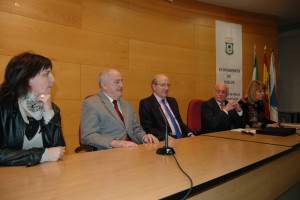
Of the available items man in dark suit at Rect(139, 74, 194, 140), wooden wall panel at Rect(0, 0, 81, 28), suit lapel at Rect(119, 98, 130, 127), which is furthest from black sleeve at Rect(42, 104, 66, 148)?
wooden wall panel at Rect(0, 0, 81, 28)

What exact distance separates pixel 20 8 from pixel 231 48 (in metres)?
4.04

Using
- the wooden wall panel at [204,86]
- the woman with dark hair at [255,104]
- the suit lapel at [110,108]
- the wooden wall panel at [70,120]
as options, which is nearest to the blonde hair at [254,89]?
the woman with dark hair at [255,104]

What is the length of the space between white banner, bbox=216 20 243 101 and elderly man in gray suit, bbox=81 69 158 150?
2.90 meters

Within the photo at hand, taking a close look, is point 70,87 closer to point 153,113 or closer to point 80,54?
point 80,54

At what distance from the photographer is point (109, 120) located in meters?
2.06

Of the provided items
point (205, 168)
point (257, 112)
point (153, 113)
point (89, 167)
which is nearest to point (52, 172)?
point (89, 167)

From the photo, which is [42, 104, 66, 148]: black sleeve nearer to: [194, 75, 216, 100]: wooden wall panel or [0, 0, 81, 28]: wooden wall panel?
[0, 0, 81, 28]: wooden wall panel

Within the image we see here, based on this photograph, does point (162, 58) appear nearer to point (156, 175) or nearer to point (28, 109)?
point (28, 109)

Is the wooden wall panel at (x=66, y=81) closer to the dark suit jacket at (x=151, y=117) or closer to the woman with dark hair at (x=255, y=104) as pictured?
the dark suit jacket at (x=151, y=117)

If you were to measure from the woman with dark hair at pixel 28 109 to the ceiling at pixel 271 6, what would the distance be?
3.96 metres

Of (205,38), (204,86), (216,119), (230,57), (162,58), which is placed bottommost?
(216,119)

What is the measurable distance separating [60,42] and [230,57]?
11.6 ft

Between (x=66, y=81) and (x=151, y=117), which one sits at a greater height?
(x=66, y=81)

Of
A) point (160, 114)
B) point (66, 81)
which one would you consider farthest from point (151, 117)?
point (66, 81)
